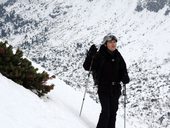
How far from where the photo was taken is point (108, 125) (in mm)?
9508

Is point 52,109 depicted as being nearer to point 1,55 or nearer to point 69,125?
point 69,125

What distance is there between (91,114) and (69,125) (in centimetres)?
281

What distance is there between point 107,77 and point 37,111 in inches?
75.4

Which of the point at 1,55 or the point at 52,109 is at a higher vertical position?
the point at 1,55

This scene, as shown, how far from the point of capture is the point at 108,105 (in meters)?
9.14

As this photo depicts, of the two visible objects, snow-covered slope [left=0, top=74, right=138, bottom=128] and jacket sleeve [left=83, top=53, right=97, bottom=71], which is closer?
snow-covered slope [left=0, top=74, right=138, bottom=128]

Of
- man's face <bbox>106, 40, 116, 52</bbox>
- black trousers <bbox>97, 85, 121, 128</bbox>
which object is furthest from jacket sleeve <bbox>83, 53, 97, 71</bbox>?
black trousers <bbox>97, 85, 121, 128</bbox>

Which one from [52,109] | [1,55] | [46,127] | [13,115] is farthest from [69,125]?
[1,55]

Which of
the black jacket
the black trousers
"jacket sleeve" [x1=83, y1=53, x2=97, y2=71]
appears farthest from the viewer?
"jacket sleeve" [x1=83, y1=53, x2=97, y2=71]

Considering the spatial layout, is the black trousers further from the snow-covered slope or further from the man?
the snow-covered slope

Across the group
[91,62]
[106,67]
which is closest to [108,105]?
[106,67]

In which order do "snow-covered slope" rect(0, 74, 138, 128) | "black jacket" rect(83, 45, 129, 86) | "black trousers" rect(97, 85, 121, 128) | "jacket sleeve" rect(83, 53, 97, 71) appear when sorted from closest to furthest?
"snow-covered slope" rect(0, 74, 138, 128) → "black trousers" rect(97, 85, 121, 128) → "black jacket" rect(83, 45, 129, 86) → "jacket sleeve" rect(83, 53, 97, 71)

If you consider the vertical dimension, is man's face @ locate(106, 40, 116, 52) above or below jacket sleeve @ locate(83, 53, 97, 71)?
above

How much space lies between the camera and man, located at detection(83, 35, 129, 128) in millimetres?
9203
